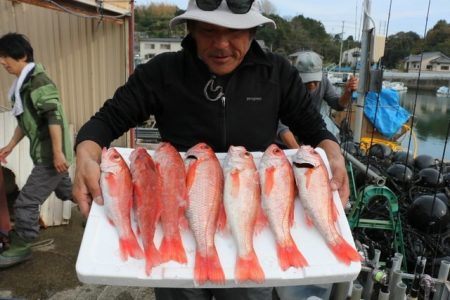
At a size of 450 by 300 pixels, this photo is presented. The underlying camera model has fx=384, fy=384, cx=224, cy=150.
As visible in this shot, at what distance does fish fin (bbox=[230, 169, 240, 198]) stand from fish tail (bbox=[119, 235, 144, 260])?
51 cm

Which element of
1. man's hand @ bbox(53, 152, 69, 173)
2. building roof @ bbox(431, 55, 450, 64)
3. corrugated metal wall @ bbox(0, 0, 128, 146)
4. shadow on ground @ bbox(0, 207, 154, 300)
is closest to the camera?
shadow on ground @ bbox(0, 207, 154, 300)

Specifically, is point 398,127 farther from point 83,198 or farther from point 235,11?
point 83,198

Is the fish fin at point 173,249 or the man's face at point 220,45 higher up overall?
the man's face at point 220,45

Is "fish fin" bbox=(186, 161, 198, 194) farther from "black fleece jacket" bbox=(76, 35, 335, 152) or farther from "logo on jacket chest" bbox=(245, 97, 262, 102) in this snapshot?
"logo on jacket chest" bbox=(245, 97, 262, 102)

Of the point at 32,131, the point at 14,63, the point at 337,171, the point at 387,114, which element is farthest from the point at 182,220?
the point at 387,114

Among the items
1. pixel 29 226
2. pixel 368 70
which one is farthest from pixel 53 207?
pixel 368 70

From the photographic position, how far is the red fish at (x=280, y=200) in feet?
5.51

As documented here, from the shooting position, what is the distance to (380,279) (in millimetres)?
3129

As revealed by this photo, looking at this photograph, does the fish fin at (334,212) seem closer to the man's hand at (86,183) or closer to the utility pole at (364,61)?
the man's hand at (86,183)

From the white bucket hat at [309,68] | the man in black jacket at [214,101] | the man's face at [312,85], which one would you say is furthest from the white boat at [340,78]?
the man in black jacket at [214,101]

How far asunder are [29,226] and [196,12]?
3392 millimetres

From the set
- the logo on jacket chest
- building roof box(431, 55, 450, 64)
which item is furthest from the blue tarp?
building roof box(431, 55, 450, 64)

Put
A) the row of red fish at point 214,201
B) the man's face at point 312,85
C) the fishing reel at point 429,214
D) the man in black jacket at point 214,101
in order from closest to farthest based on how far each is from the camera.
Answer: the row of red fish at point 214,201 < the man in black jacket at point 214,101 < the fishing reel at point 429,214 < the man's face at point 312,85

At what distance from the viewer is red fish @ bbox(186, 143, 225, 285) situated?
1590 mm
